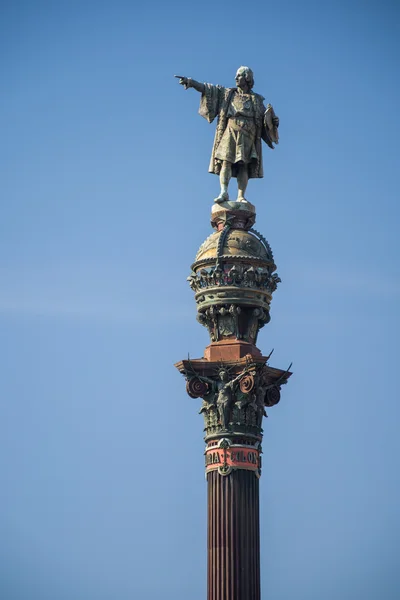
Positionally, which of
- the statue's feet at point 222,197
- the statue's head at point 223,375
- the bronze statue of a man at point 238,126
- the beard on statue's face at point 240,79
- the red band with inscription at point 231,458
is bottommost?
the red band with inscription at point 231,458

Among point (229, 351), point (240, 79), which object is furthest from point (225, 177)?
A: point (229, 351)

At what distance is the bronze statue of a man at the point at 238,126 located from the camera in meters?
73.6

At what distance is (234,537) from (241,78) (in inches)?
707

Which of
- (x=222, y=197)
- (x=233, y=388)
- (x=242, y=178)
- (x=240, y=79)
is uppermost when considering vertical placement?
(x=240, y=79)

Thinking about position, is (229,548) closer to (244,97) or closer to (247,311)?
(247,311)

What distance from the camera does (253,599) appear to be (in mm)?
67438

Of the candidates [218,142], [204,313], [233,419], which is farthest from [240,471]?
[218,142]

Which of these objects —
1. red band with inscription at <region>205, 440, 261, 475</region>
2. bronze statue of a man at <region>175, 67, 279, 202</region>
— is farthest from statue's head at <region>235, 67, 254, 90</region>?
red band with inscription at <region>205, 440, 261, 475</region>

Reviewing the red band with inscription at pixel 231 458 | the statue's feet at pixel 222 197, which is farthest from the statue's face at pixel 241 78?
the red band with inscription at pixel 231 458

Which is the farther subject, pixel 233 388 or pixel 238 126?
pixel 238 126

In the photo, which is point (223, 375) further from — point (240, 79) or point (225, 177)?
point (240, 79)

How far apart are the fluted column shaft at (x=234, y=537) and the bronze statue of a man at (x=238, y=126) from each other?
37.6ft

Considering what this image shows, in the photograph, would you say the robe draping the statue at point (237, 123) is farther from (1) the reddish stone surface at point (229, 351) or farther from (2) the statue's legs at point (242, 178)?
(1) the reddish stone surface at point (229, 351)

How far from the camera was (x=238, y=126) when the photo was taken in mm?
73625
